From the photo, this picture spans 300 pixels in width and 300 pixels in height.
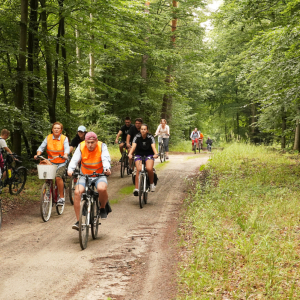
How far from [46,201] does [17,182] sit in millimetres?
2977

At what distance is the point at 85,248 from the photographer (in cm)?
612

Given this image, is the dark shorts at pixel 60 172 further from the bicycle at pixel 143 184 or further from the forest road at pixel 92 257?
the bicycle at pixel 143 184

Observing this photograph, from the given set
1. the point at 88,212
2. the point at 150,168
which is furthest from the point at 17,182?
the point at 88,212

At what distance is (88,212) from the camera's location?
20.3 feet

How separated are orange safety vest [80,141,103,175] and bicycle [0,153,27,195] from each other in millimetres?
4598

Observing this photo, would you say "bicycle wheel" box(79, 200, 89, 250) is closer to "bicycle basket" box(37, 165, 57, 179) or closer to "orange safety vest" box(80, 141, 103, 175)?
→ "orange safety vest" box(80, 141, 103, 175)

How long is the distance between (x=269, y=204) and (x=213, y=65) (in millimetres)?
22840

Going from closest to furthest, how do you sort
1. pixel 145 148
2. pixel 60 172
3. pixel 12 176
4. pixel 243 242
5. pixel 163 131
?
pixel 243 242
pixel 60 172
pixel 145 148
pixel 12 176
pixel 163 131

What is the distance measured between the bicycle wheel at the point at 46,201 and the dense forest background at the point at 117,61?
272cm

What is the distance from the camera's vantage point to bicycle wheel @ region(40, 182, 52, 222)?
25.7 feet

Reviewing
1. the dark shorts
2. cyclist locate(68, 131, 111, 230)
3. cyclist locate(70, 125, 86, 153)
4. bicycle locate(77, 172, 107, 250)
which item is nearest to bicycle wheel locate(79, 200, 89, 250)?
bicycle locate(77, 172, 107, 250)

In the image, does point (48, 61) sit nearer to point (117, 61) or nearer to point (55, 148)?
point (55, 148)

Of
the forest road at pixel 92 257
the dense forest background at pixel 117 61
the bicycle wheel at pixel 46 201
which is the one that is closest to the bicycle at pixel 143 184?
the forest road at pixel 92 257

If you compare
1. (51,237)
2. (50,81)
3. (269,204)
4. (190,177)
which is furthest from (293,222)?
(50,81)
